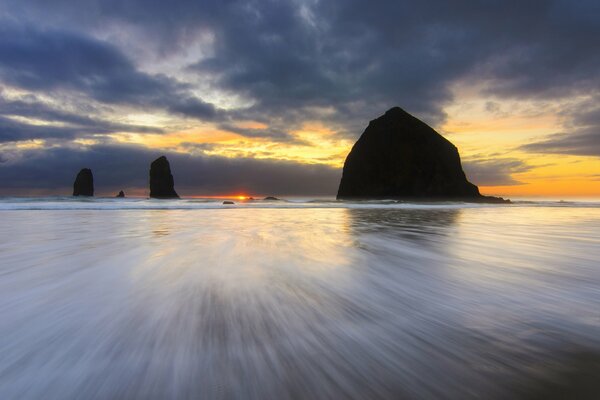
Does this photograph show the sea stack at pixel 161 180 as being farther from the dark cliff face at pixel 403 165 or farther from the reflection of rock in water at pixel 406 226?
the reflection of rock in water at pixel 406 226

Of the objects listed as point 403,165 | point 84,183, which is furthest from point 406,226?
point 84,183

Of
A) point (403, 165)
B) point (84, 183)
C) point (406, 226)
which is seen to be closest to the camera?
point (406, 226)

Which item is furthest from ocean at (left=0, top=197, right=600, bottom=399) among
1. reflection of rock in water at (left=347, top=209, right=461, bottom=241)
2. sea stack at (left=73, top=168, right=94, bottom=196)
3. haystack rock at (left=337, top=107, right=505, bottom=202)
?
sea stack at (left=73, top=168, right=94, bottom=196)

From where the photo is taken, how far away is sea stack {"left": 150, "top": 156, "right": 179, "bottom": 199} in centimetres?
8556

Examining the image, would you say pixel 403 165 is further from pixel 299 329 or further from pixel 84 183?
pixel 84 183

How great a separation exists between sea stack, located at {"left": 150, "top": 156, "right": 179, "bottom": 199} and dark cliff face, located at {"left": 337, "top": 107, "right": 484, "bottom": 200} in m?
45.0

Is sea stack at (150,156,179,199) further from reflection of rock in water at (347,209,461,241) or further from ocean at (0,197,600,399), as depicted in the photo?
ocean at (0,197,600,399)

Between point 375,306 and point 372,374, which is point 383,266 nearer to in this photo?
point 375,306

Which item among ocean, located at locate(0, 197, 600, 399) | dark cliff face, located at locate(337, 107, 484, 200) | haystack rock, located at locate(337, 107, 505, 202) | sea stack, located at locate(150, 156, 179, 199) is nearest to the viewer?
ocean, located at locate(0, 197, 600, 399)

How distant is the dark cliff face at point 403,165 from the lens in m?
63.1

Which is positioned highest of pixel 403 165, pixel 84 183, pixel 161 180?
pixel 403 165

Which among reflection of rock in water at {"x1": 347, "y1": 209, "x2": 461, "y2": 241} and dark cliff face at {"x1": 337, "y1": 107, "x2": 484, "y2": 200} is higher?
dark cliff face at {"x1": 337, "y1": 107, "x2": 484, "y2": 200}

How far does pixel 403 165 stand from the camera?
215 feet

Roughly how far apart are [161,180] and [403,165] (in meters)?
60.3
